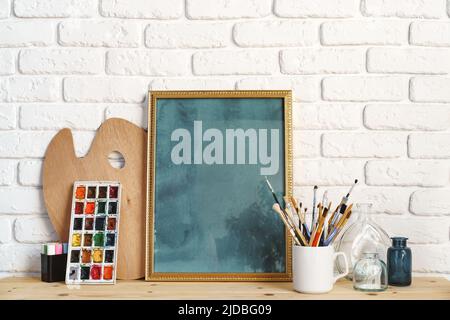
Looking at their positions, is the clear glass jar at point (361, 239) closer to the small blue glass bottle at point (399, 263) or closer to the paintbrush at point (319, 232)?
the small blue glass bottle at point (399, 263)

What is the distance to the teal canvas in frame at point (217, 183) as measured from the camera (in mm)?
1103

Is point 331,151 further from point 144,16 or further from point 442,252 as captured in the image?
point 144,16

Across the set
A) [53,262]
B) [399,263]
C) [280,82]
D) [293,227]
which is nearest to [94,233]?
[53,262]

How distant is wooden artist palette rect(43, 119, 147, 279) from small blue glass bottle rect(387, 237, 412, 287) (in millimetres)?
542

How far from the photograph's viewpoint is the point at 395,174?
115cm

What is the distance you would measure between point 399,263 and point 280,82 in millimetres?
478

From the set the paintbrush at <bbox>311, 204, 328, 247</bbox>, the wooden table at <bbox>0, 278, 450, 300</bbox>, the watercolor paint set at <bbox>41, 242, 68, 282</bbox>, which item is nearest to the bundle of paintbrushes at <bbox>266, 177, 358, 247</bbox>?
the paintbrush at <bbox>311, 204, 328, 247</bbox>

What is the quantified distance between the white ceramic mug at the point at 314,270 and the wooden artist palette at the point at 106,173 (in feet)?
1.19

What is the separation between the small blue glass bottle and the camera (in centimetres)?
104

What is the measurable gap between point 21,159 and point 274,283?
655 millimetres

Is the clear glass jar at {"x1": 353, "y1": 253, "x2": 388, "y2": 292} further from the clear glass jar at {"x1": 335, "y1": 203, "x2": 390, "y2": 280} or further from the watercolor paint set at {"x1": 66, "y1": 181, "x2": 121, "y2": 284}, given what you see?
the watercolor paint set at {"x1": 66, "y1": 181, "x2": 121, "y2": 284}

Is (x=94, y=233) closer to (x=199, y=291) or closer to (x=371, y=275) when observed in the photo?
(x=199, y=291)
